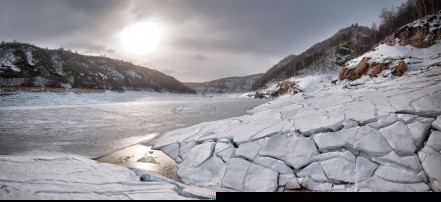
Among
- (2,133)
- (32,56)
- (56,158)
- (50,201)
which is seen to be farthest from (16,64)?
(50,201)

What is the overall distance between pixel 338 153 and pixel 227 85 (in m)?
156

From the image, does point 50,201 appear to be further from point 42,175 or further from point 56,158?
point 56,158

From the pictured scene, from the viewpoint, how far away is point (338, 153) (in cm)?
381

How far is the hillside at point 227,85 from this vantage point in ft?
490

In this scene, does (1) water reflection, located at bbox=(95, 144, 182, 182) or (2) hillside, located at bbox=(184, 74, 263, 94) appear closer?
(1) water reflection, located at bbox=(95, 144, 182, 182)

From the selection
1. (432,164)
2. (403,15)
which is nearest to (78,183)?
(432,164)

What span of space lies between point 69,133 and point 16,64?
127ft

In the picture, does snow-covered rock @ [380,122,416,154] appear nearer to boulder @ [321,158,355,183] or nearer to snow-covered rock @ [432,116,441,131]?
snow-covered rock @ [432,116,441,131]

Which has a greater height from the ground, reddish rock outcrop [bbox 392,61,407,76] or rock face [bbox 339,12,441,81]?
rock face [bbox 339,12,441,81]

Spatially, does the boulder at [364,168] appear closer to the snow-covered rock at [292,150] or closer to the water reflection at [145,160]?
the snow-covered rock at [292,150]

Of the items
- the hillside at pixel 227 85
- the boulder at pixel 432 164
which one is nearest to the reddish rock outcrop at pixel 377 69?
the boulder at pixel 432 164

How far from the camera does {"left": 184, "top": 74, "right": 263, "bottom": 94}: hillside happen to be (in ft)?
490

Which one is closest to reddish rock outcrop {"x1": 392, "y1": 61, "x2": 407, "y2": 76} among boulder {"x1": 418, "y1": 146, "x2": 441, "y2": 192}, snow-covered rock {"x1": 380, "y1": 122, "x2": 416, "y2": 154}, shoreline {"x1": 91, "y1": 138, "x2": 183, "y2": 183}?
snow-covered rock {"x1": 380, "y1": 122, "x2": 416, "y2": 154}

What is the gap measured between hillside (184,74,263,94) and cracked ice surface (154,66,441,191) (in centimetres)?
14039
